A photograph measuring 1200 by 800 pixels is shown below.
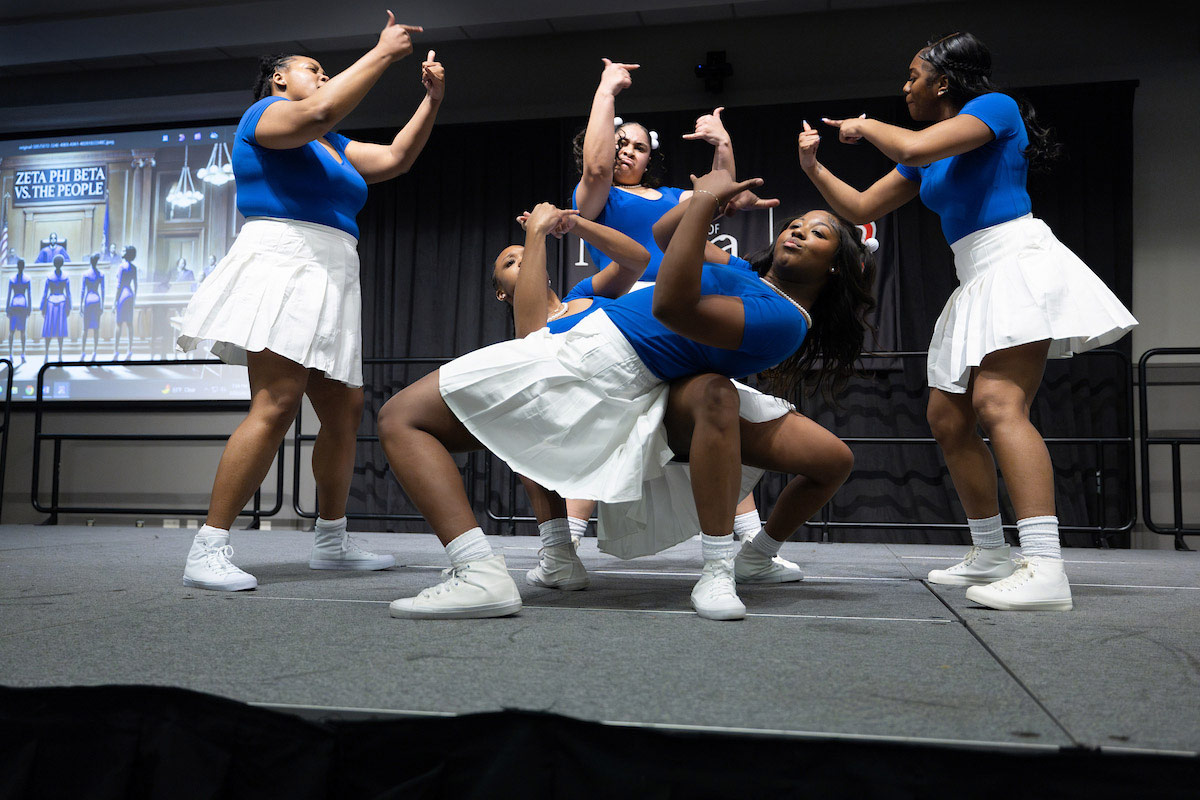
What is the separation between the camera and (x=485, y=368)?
1466mm

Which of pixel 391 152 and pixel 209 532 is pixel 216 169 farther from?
pixel 209 532

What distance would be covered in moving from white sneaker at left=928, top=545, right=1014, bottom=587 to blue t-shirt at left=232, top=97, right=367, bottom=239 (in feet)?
5.28

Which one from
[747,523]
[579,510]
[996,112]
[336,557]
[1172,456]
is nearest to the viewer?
[996,112]

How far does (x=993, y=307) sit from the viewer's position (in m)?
1.66

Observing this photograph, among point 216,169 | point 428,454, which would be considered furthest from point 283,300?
point 216,169

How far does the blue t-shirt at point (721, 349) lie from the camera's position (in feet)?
4.85

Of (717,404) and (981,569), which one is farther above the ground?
(717,404)

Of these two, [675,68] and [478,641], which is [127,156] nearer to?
[675,68]

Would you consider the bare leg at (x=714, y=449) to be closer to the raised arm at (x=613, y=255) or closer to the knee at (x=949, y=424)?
the raised arm at (x=613, y=255)

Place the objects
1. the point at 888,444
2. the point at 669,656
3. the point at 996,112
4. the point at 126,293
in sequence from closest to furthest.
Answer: the point at 669,656, the point at 996,112, the point at 888,444, the point at 126,293

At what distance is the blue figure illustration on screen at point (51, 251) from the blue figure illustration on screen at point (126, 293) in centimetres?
36

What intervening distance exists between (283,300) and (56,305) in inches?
158

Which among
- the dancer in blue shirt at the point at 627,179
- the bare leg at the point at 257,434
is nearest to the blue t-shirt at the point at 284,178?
the bare leg at the point at 257,434

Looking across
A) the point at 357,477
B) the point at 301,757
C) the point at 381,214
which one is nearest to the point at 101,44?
the point at 381,214
